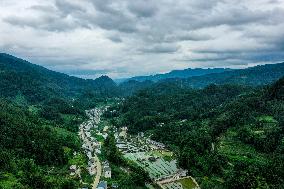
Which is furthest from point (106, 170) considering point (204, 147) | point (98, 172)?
point (204, 147)

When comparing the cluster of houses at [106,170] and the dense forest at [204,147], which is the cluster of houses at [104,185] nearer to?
the dense forest at [204,147]

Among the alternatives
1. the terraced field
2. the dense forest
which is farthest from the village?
the dense forest

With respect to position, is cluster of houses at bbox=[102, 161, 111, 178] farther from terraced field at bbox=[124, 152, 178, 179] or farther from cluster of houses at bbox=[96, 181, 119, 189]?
terraced field at bbox=[124, 152, 178, 179]

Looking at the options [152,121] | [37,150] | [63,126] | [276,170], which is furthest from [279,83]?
[37,150]

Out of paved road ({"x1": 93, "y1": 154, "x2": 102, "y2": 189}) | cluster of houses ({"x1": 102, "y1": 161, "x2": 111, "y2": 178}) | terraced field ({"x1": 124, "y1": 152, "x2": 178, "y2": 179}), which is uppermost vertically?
cluster of houses ({"x1": 102, "y1": 161, "x2": 111, "y2": 178})

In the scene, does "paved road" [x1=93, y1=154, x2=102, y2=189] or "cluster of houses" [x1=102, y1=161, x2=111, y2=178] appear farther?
"cluster of houses" [x1=102, y1=161, x2=111, y2=178]

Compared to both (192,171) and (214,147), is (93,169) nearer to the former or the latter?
(192,171)

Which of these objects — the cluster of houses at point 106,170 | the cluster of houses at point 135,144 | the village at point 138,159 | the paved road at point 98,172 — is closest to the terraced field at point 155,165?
the village at point 138,159

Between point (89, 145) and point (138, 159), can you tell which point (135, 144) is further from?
point (138, 159)
